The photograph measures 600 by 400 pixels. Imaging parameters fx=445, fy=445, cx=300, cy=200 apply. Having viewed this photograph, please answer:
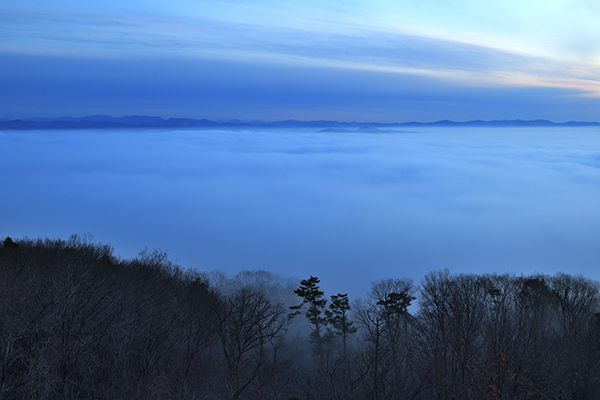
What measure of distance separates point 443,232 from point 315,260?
2950 inches

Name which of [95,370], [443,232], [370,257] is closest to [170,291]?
[95,370]

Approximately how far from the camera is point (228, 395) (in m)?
13.6

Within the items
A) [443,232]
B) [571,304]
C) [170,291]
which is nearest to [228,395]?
[170,291]

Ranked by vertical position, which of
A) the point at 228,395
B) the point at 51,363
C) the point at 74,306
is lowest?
the point at 228,395

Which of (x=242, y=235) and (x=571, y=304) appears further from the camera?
(x=242, y=235)

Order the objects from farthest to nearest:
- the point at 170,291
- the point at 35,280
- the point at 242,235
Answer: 1. the point at 242,235
2. the point at 170,291
3. the point at 35,280

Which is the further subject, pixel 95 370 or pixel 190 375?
pixel 190 375

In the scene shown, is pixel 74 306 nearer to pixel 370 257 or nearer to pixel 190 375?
pixel 190 375

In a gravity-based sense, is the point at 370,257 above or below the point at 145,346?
above

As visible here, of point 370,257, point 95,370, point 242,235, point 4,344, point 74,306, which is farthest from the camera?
point 242,235

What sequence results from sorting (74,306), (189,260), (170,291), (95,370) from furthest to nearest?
(189,260) → (170,291) → (74,306) → (95,370)

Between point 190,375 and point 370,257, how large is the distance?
142 m

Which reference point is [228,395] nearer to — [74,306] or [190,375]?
[190,375]

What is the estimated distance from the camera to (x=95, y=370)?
15.0 meters
